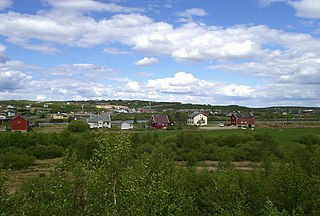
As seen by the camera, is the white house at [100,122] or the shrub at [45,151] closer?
the shrub at [45,151]

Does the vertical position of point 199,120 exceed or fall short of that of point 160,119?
it falls short

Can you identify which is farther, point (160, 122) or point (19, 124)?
point (160, 122)

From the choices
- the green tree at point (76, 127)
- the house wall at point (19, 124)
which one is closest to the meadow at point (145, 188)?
the green tree at point (76, 127)

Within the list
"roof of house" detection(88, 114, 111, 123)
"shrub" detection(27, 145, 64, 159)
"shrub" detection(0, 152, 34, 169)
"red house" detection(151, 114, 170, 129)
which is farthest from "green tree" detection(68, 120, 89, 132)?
"shrub" detection(0, 152, 34, 169)

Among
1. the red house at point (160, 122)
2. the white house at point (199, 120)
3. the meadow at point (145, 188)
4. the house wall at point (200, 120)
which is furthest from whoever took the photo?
the white house at point (199, 120)

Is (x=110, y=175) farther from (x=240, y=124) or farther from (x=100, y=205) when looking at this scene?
(x=240, y=124)

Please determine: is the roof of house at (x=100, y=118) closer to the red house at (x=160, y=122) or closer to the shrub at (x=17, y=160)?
the red house at (x=160, y=122)

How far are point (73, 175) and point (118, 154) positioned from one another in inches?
115

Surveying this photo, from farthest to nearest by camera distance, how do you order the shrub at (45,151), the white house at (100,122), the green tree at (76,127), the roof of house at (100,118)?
the roof of house at (100,118) → the white house at (100,122) → the green tree at (76,127) → the shrub at (45,151)

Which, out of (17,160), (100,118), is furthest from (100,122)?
(17,160)

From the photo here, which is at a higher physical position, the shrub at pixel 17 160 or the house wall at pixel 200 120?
the house wall at pixel 200 120

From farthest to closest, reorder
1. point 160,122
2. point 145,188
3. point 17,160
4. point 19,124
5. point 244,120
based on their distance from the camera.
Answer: point 244,120 < point 160,122 < point 19,124 < point 17,160 < point 145,188

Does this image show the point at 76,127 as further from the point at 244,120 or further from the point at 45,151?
the point at 244,120

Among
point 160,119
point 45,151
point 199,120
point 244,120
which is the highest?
point 160,119
